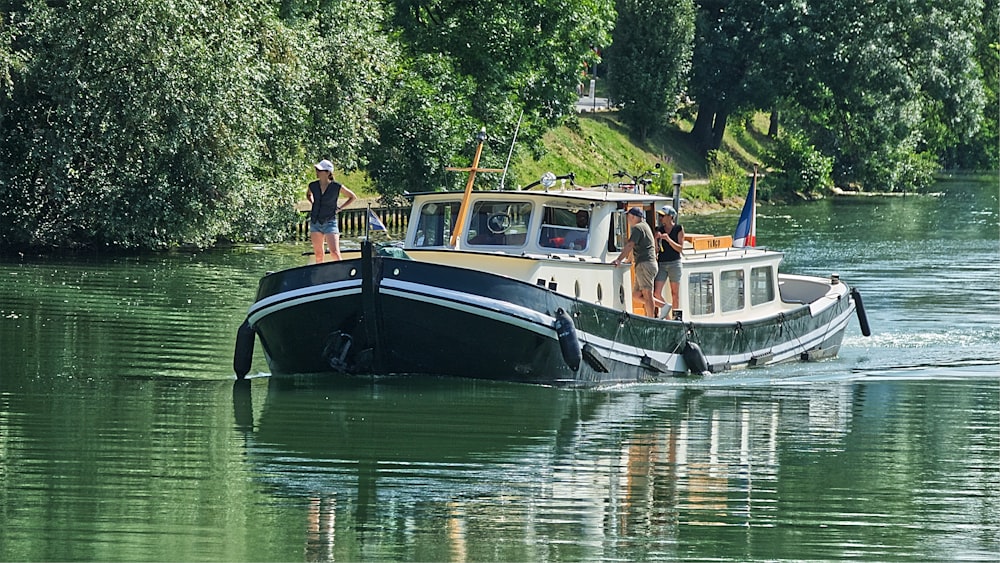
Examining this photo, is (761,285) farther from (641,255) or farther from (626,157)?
(626,157)

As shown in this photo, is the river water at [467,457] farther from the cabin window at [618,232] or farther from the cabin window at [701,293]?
the cabin window at [618,232]

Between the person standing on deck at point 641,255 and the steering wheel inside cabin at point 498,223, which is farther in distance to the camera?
the steering wheel inside cabin at point 498,223

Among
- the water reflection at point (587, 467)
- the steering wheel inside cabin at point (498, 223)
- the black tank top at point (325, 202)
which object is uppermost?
the black tank top at point (325, 202)

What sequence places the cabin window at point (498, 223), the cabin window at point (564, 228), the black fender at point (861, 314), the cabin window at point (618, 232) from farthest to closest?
the black fender at point (861, 314) < the cabin window at point (618, 232) < the cabin window at point (498, 223) < the cabin window at point (564, 228)

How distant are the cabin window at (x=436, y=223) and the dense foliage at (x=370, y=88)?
9490 mm

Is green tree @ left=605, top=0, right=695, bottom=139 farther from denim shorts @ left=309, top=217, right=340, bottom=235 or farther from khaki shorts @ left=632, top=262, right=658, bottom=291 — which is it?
denim shorts @ left=309, top=217, right=340, bottom=235

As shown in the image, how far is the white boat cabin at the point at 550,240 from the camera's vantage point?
67.6ft

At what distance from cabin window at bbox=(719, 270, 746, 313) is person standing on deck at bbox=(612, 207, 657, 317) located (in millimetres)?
2170

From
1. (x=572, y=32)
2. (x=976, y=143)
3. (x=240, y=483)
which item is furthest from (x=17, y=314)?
(x=976, y=143)

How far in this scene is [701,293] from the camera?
23297 millimetres

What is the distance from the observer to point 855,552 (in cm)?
1222

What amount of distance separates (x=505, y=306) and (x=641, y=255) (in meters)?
3.09

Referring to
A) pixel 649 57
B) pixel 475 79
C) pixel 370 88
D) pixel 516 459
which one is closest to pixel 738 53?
pixel 649 57

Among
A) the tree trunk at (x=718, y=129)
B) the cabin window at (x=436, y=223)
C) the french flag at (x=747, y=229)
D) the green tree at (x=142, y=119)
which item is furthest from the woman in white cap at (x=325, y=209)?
the tree trunk at (x=718, y=129)
